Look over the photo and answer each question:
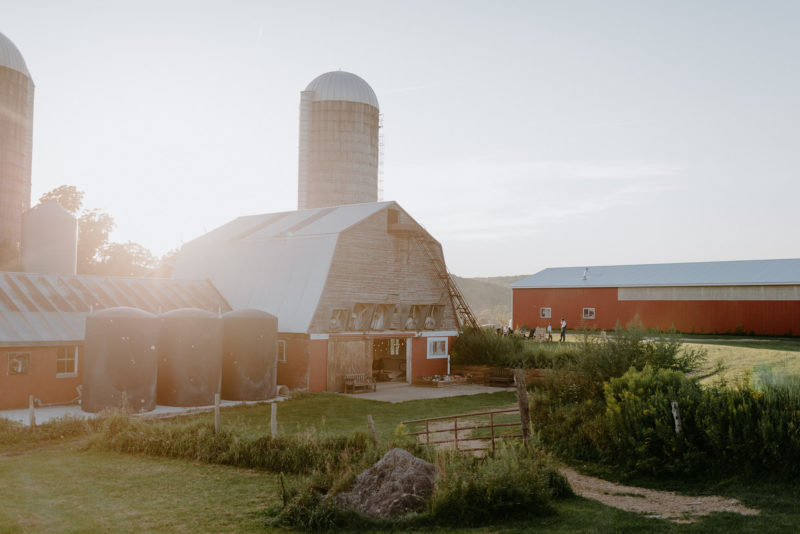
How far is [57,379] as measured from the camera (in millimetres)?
23562

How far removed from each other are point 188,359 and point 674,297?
32.7m

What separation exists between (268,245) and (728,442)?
2386 centimetres

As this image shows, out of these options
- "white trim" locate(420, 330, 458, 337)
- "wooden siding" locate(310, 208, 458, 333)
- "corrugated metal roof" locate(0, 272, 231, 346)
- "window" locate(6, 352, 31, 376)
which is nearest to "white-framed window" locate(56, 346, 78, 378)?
"corrugated metal roof" locate(0, 272, 231, 346)

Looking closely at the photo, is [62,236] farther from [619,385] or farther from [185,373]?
[619,385]

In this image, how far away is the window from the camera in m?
22.3

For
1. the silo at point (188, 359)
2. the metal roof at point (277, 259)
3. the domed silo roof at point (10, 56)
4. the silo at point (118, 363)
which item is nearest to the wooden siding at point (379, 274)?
the metal roof at point (277, 259)

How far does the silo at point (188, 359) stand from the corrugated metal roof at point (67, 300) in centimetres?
300

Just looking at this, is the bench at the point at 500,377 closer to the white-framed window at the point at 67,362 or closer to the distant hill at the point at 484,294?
the white-framed window at the point at 67,362

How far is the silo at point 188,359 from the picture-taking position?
2444cm

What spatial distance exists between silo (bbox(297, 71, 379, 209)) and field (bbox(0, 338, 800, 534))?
86.9ft

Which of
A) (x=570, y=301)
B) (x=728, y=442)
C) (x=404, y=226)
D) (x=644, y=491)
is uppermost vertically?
(x=404, y=226)

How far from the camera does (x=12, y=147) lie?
Answer: 42.8 metres

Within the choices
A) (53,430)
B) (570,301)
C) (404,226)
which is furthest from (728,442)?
(570,301)

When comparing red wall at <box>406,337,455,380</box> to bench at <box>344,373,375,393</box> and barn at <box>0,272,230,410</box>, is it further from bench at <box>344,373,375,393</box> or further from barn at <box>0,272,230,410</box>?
barn at <box>0,272,230,410</box>
